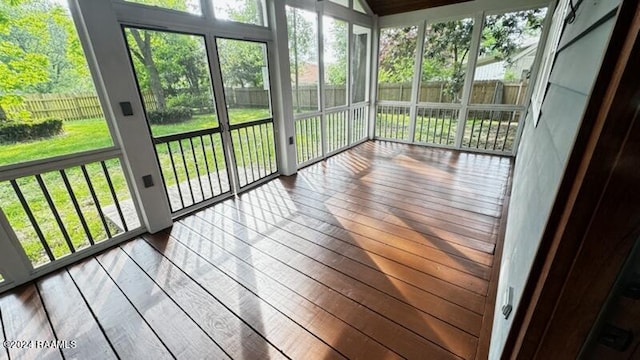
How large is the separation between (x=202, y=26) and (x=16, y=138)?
5.60 ft

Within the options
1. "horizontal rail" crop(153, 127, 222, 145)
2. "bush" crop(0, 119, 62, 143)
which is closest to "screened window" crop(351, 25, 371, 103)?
"horizontal rail" crop(153, 127, 222, 145)

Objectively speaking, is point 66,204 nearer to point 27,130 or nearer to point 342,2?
point 27,130

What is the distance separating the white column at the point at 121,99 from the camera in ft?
6.11

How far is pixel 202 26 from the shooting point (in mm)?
2520

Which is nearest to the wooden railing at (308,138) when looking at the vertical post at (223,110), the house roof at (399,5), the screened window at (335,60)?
the screened window at (335,60)

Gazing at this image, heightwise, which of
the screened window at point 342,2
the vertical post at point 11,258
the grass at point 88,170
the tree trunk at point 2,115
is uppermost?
the screened window at point 342,2

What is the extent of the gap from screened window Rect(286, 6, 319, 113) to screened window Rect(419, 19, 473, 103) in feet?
7.02

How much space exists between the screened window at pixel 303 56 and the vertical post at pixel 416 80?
2.02 m

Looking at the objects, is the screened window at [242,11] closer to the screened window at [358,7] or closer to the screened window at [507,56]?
the screened window at [358,7]

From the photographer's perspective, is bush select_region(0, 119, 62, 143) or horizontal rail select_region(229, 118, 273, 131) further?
horizontal rail select_region(229, 118, 273, 131)

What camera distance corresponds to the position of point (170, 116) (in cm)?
251

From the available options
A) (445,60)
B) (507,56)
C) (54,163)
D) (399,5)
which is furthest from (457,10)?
(54,163)

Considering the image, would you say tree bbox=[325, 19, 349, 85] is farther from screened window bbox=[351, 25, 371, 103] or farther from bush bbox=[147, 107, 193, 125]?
bush bbox=[147, 107, 193, 125]

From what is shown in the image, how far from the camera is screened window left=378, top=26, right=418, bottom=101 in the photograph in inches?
188
